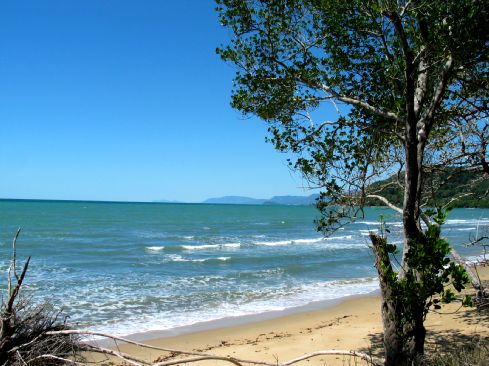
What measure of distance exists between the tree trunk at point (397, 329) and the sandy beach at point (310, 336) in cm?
218

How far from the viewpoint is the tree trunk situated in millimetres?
5082

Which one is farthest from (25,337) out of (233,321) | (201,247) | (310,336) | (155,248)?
(201,247)

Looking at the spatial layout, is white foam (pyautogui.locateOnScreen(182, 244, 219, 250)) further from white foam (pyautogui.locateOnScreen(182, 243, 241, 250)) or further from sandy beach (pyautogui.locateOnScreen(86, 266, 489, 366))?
sandy beach (pyautogui.locateOnScreen(86, 266, 489, 366))

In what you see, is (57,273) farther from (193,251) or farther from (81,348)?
(81,348)

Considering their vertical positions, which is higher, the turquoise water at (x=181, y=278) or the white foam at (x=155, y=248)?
the white foam at (x=155, y=248)

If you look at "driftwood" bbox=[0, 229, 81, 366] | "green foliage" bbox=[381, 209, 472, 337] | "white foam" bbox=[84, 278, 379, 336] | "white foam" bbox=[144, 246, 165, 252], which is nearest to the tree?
"green foliage" bbox=[381, 209, 472, 337]

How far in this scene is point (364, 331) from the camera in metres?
11.0

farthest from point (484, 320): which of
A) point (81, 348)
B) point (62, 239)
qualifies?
point (62, 239)

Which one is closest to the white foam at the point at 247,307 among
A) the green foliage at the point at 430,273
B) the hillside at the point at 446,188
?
the hillside at the point at 446,188

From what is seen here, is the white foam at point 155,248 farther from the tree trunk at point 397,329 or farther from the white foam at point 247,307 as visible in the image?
the tree trunk at point 397,329

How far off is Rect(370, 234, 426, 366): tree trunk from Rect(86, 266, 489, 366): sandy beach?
218cm

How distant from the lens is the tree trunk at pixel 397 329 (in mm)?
5082

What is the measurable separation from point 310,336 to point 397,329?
6306mm

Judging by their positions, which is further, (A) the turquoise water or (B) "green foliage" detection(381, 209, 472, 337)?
(A) the turquoise water
